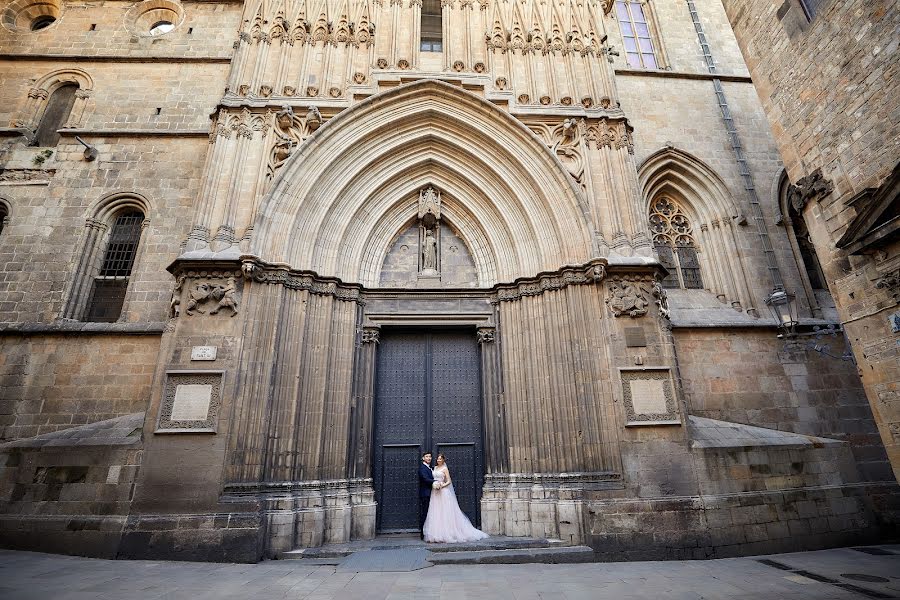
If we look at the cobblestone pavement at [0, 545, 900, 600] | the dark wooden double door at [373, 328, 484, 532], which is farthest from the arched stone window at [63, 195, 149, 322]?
the dark wooden double door at [373, 328, 484, 532]

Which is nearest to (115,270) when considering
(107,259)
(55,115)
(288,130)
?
(107,259)

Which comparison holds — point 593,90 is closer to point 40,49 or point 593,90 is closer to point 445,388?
point 445,388

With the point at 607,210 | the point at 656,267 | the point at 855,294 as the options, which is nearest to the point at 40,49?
the point at 607,210

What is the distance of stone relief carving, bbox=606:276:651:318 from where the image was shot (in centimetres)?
823

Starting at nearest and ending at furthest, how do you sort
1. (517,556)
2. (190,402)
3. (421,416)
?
(517,556)
(190,402)
(421,416)

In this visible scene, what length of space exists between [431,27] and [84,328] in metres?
10.7

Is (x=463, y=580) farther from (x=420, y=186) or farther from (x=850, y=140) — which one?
(x=850, y=140)

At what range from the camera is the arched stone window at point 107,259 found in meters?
9.68

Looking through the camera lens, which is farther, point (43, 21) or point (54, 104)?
point (43, 21)

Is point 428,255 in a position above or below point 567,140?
below

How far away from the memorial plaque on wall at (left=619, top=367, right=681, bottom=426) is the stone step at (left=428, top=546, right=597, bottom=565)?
7.23 feet

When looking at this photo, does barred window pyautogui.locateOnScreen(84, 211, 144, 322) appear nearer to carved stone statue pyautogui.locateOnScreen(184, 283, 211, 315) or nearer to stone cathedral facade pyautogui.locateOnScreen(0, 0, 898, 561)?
stone cathedral facade pyautogui.locateOnScreen(0, 0, 898, 561)

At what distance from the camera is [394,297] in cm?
970

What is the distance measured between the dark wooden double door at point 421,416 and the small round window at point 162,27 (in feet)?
37.8
